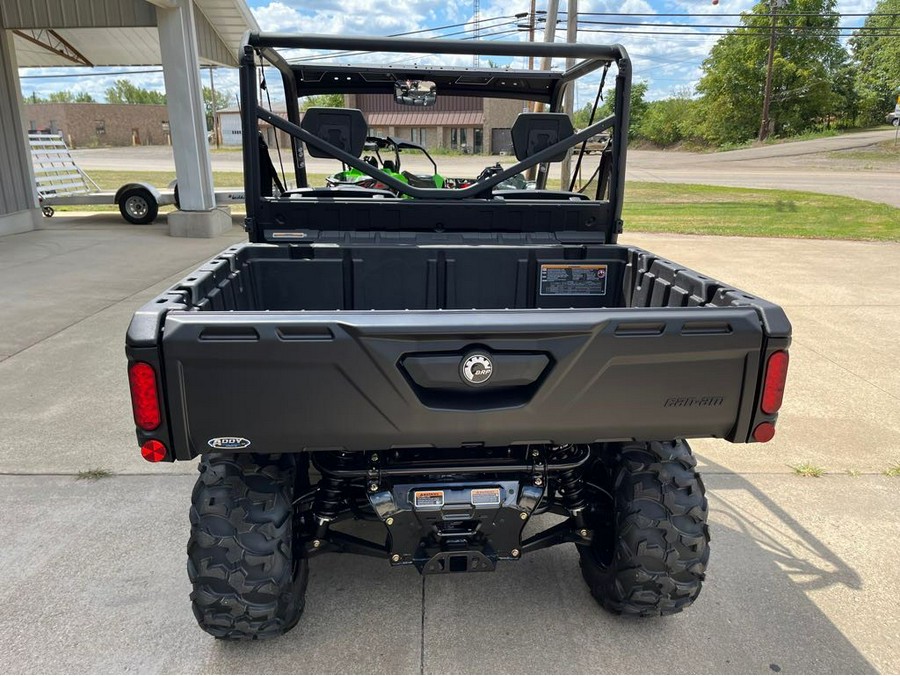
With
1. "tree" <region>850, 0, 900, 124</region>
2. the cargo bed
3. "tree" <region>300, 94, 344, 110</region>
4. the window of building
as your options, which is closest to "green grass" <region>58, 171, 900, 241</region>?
the window of building

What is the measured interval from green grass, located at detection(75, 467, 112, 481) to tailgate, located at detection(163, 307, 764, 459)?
2.10 metres

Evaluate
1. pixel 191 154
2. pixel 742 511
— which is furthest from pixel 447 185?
pixel 191 154

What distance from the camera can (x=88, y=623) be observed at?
102 inches

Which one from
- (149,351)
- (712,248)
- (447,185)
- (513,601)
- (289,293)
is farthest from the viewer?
(712,248)

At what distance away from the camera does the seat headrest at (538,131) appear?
3.87 m

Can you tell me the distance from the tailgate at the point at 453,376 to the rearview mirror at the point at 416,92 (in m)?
2.59

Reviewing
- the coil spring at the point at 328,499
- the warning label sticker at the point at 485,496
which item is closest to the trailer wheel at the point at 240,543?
the coil spring at the point at 328,499

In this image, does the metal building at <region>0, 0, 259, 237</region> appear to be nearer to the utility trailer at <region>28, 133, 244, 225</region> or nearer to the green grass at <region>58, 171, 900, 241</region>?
the utility trailer at <region>28, 133, 244, 225</region>

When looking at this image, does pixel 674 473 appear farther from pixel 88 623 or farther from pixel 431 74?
pixel 431 74

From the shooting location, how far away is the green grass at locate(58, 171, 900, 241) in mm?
13594

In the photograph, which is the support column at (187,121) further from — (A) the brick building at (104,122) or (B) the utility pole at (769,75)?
(A) the brick building at (104,122)

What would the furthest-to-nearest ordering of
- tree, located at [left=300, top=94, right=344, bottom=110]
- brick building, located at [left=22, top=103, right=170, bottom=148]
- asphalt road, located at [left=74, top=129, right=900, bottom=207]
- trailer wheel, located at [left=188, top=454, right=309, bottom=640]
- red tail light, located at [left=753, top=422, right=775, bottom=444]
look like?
brick building, located at [left=22, top=103, right=170, bottom=148] < asphalt road, located at [left=74, top=129, right=900, bottom=207] < tree, located at [left=300, top=94, right=344, bottom=110] < trailer wheel, located at [left=188, top=454, right=309, bottom=640] < red tail light, located at [left=753, top=422, right=775, bottom=444]

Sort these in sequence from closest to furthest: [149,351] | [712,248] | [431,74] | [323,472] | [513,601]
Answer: [149,351] → [323,472] → [513,601] → [431,74] → [712,248]

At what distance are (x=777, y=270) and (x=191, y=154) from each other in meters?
10.00
